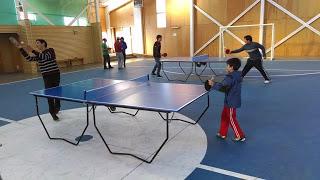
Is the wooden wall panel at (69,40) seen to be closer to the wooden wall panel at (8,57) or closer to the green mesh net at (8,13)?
the green mesh net at (8,13)

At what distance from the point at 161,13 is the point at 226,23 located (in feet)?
18.7

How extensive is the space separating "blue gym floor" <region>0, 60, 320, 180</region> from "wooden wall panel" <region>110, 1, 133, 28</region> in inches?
643

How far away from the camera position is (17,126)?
554 cm

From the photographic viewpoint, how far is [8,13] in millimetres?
14336

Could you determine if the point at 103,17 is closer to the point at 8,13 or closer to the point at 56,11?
the point at 56,11

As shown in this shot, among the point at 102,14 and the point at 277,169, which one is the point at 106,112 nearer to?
the point at 277,169

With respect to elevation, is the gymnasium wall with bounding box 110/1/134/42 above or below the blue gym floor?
above

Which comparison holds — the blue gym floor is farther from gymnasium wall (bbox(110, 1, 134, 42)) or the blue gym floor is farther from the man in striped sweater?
gymnasium wall (bbox(110, 1, 134, 42))

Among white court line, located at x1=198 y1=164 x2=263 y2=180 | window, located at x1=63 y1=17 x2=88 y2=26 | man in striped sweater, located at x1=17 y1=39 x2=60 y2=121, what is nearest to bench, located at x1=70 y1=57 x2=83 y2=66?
window, located at x1=63 y1=17 x2=88 y2=26

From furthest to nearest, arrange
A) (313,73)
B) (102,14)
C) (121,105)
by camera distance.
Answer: (102,14) → (313,73) → (121,105)

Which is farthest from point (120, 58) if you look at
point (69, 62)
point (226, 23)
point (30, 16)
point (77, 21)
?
point (226, 23)

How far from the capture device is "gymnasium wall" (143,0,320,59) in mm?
16297

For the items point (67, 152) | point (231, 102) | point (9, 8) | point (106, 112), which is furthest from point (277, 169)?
point (9, 8)

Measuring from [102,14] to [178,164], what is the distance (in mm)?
23618
